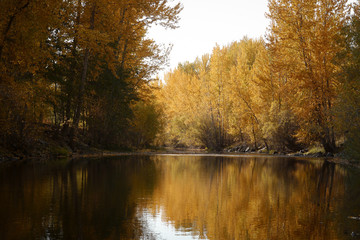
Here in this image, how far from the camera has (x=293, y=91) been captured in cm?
2658

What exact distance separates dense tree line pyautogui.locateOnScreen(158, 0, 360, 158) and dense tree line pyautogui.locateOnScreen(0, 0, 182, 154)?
23.6ft

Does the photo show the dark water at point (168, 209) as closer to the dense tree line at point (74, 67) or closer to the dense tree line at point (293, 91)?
the dense tree line at point (74, 67)

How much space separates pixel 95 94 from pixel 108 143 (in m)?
2.95

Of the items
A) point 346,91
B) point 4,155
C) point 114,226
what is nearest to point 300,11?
point 346,91

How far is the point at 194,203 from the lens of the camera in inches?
247

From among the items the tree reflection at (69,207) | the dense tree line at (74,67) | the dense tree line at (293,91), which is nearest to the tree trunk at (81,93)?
the dense tree line at (74,67)

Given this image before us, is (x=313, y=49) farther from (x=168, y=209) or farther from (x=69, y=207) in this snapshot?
(x=69, y=207)

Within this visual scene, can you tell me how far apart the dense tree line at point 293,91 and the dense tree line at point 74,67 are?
720 cm

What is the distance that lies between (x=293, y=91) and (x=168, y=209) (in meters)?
22.4

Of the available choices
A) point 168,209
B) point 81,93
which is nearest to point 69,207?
point 168,209

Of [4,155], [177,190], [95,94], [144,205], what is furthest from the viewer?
[95,94]

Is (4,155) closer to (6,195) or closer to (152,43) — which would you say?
(6,195)

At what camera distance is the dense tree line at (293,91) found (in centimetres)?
1889

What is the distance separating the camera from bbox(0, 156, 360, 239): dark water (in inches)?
172
